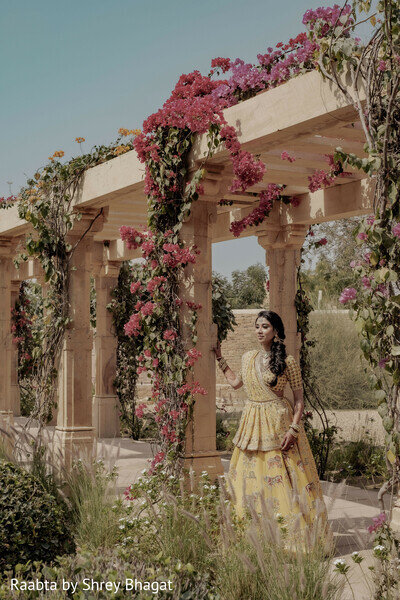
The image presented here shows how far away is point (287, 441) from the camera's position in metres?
5.23

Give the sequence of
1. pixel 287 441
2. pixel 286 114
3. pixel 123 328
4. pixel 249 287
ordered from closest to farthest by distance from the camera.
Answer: pixel 286 114 < pixel 287 441 < pixel 123 328 < pixel 249 287

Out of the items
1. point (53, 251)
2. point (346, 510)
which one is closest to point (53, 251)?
point (53, 251)

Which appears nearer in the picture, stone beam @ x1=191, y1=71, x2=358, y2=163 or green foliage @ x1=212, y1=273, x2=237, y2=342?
stone beam @ x1=191, y1=71, x2=358, y2=163

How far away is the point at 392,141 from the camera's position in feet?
13.0

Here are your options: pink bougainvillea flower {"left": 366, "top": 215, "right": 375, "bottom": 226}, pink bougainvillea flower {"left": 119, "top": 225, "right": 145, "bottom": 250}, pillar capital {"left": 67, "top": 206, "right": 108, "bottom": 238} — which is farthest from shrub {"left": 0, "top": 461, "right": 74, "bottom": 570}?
pillar capital {"left": 67, "top": 206, "right": 108, "bottom": 238}

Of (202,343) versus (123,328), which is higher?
(123,328)

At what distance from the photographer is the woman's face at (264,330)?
5.37 metres

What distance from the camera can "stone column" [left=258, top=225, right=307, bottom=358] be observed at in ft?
28.9

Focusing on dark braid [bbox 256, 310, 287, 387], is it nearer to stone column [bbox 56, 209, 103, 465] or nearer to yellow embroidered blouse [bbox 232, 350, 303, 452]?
yellow embroidered blouse [bbox 232, 350, 303, 452]

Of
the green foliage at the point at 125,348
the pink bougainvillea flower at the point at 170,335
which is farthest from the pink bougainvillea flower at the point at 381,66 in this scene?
the green foliage at the point at 125,348

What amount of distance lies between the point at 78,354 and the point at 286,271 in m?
2.76

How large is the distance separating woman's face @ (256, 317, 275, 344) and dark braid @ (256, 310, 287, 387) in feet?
0.09

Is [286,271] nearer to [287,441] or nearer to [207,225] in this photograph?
[207,225]

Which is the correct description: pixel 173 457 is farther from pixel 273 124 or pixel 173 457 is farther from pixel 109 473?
pixel 273 124
